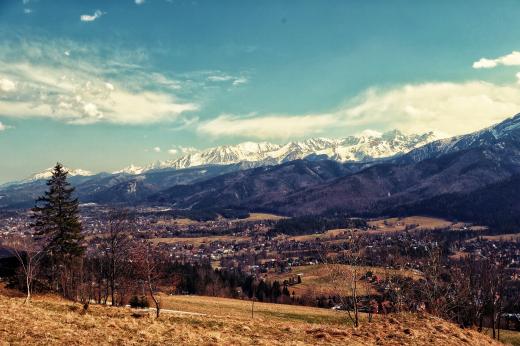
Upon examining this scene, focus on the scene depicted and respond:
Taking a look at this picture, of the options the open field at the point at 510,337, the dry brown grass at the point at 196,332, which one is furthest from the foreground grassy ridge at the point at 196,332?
the open field at the point at 510,337

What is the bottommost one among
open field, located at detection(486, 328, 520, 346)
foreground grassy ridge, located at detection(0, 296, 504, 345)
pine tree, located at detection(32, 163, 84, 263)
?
open field, located at detection(486, 328, 520, 346)

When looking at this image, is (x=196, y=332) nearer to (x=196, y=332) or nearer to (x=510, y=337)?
(x=196, y=332)

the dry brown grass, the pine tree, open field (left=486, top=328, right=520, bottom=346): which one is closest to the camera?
the dry brown grass

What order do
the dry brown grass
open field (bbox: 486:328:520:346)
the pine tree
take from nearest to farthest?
the dry brown grass, the pine tree, open field (bbox: 486:328:520:346)

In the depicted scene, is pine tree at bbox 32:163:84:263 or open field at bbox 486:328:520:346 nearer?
pine tree at bbox 32:163:84:263

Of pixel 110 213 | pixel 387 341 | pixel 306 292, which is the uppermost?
pixel 110 213

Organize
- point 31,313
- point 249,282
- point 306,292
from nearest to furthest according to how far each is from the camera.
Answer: point 31,313
point 249,282
point 306,292

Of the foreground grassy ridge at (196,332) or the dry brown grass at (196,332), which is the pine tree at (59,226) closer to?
the foreground grassy ridge at (196,332)

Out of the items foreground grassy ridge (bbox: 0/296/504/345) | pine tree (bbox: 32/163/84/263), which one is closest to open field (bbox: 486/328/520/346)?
foreground grassy ridge (bbox: 0/296/504/345)

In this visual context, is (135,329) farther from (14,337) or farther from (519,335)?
(519,335)

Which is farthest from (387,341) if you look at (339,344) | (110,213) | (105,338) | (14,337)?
(110,213)

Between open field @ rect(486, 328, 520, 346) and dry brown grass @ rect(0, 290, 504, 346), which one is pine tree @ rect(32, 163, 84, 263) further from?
open field @ rect(486, 328, 520, 346)

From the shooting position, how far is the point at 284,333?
3400 cm

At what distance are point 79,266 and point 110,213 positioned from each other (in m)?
15.0
